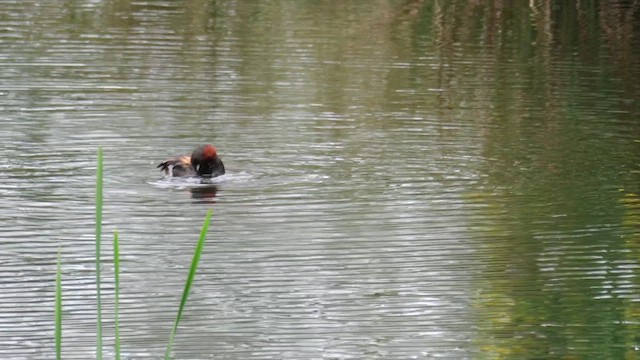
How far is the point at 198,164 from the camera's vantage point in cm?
1157

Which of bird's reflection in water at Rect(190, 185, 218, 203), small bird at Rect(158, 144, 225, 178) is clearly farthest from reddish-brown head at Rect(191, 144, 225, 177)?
bird's reflection in water at Rect(190, 185, 218, 203)

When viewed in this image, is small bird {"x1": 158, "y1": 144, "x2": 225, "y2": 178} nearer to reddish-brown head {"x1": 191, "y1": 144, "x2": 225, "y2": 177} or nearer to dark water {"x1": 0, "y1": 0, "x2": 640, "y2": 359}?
reddish-brown head {"x1": 191, "y1": 144, "x2": 225, "y2": 177}

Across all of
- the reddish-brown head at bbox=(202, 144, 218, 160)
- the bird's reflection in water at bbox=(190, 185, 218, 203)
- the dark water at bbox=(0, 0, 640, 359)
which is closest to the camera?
the dark water at bbox=(0, 0, 640, 359)

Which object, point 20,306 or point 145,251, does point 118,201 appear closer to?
point 145,251

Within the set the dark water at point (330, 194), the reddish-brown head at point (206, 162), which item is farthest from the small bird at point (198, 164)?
the dark water at point (330, 194)

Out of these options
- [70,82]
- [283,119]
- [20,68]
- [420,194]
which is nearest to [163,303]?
[420,194]

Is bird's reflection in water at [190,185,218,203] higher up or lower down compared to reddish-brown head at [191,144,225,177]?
lower down

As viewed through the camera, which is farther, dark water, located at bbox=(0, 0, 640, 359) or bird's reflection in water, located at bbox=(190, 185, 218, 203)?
bird's reflection in water, located at bbox=(190, 185, 218, 203)

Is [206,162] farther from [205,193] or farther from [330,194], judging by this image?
[330,194]

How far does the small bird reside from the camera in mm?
11477

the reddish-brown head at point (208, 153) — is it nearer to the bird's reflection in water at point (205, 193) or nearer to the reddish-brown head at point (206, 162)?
the reddish-brown head at point (206, 162)

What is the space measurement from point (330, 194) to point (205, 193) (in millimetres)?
959

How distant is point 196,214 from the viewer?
34.8 feet

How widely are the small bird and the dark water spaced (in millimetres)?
115
